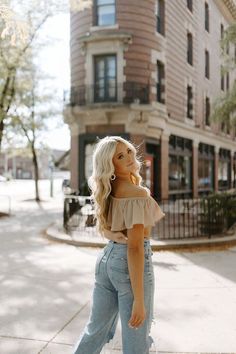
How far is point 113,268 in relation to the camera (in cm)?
296

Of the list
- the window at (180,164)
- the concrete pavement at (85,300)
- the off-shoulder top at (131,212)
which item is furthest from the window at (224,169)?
the off-shoulder top at (131,212)

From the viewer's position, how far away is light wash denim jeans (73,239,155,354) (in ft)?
9.65

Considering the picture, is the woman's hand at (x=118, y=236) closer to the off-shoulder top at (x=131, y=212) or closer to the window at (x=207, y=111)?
the off-shoulder top at (x=131, y=212)

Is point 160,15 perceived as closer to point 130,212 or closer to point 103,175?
point 103,175

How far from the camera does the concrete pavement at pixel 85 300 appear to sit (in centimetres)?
450

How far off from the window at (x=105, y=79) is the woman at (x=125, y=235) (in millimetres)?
17511

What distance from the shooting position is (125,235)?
2947 mm

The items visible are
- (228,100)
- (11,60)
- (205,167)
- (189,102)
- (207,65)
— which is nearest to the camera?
(228,100)

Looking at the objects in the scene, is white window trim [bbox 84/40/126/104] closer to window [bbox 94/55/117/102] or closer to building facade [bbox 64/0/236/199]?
building facade [bbox 64/0/236/199]

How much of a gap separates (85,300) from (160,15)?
1884cm

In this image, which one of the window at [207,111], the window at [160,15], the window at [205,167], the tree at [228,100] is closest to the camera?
the tree at [228,100]

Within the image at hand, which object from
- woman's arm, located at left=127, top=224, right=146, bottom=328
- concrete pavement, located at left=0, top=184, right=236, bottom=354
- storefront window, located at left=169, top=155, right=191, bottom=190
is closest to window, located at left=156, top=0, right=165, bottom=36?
storefront window, located at left=169, top=155, right=191, bottom=190

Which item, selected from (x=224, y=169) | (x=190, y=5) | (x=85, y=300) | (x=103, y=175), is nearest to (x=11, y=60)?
(x=190, y=5)

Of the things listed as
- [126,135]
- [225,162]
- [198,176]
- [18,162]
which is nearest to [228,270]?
[126,135]
